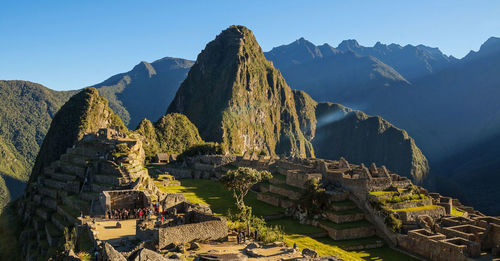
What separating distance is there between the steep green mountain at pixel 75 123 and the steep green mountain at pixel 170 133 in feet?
36.6

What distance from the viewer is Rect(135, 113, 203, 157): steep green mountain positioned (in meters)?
139

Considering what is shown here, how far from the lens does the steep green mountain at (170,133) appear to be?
138975 millimetres

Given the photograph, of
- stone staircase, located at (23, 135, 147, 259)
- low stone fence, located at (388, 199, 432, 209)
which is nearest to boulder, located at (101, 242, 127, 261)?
stone staircase, located at (23, 135, 147, 259)

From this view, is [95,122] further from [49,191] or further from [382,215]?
[382,215]

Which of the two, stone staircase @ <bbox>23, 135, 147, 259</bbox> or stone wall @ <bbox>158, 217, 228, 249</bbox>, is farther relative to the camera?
stone staircase @ <bbox>23, 135, 147, 259</bbox>

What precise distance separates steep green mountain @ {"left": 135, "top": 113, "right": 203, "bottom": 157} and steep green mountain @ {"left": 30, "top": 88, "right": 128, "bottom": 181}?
36.6ft

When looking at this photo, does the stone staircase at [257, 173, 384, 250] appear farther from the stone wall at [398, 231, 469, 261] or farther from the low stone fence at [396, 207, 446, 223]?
the low stone fence at [396, 207, 446, 223]

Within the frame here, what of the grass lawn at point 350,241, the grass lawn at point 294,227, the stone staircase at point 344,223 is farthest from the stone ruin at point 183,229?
the stone staircase at point 344,223

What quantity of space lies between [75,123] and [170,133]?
39.0 m

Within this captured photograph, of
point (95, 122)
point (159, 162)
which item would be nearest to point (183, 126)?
point (95, 122)

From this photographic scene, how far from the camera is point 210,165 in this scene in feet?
265

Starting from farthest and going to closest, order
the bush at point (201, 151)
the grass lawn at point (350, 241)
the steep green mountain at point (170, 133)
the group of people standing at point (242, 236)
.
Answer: the steep green mountain at point (170, 133) < the bush at point (201, 151) < the grass lawn at point (350, 241) < the group of people standing at point (242, 236)

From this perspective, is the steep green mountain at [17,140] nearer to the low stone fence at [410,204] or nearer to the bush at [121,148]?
the bush at [121,148]

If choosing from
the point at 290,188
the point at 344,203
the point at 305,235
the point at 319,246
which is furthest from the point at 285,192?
the point at 319,246
